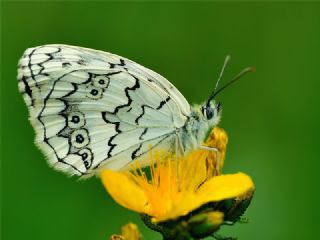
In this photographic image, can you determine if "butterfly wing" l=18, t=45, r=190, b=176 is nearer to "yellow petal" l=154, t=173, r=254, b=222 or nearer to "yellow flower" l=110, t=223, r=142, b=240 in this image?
"yellow petal" l=154, t=173, r=254, b=222

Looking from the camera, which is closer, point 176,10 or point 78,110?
point 78,110

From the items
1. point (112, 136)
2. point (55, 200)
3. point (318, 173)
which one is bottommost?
point (55, 200)

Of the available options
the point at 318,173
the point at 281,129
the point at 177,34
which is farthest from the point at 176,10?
the point at 318,173

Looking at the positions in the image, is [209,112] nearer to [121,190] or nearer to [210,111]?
[210,111]

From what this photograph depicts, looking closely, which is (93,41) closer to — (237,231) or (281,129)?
(281,129)

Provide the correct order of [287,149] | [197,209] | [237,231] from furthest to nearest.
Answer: [287,149] → [237,231] → [197,209]

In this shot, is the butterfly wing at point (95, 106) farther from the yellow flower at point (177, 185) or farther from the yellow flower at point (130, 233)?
the yellow flower at point (130, 233)
